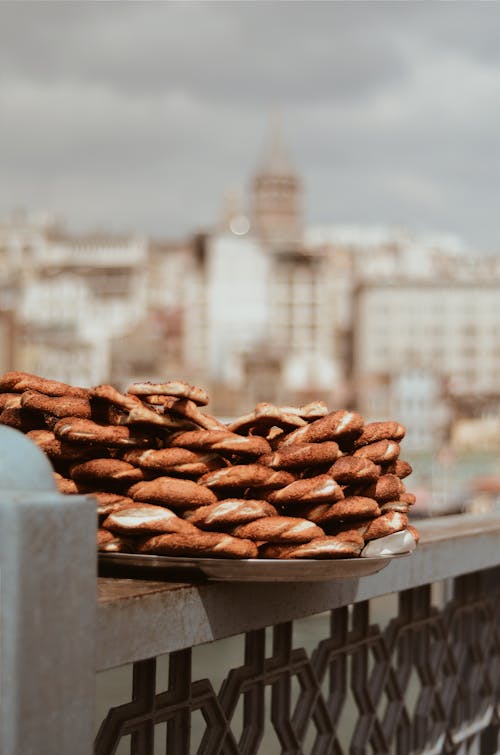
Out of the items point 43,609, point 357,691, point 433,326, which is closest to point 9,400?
point 43,609

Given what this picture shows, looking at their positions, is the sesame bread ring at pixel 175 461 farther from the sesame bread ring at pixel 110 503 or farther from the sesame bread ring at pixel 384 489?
the sesame bread ring at pixel 384 489

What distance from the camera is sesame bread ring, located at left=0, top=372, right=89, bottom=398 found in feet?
7.25

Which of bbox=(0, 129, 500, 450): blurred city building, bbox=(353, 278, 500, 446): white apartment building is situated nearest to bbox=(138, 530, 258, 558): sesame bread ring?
bbox=(0, 129, 500, 450): blurred city building

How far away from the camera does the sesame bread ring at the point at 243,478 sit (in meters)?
1.96

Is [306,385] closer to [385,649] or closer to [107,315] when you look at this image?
[107,315]

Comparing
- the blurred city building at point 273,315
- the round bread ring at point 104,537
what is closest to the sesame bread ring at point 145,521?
the round bread ring at point 104,537

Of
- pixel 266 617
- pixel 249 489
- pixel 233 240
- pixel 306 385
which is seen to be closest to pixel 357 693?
pixel 266 617

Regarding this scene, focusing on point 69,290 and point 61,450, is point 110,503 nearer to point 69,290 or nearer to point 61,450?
→ point 61,450

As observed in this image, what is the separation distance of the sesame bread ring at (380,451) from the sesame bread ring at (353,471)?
0.05 metres

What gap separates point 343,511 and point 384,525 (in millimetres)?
90

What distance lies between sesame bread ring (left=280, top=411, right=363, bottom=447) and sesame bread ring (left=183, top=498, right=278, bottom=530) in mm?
191

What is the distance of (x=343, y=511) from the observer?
6.49 feet

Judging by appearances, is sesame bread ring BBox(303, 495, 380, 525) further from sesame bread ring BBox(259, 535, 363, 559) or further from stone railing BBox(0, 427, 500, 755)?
stone railing BBox(0, 427, 500, 755)

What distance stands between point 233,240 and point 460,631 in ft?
402
